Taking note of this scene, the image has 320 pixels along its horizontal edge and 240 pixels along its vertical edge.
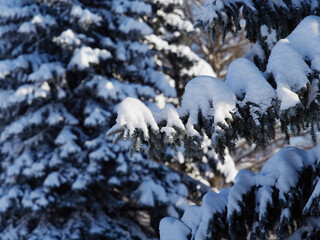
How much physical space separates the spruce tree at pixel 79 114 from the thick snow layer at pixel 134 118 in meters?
6.16

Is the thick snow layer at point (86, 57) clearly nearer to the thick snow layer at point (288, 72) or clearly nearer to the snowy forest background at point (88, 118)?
the snowy forest background at point (88, 118)

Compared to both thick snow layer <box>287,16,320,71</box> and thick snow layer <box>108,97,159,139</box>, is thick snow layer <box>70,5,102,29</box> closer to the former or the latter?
thick snow layer <box>287,16,320,71</box>

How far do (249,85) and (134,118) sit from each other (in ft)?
2.34

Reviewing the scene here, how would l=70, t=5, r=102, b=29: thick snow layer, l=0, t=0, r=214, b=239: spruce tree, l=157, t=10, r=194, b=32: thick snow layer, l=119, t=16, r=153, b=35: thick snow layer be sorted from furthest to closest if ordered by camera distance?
l=157, t=10, r=194, b=32: thick snow layer < l=119, t=16, r=153, b=35: thick snow layer < l=70, t=5, r=102, b=29: thick snow layer < l=0, t=0, r=214, b=239: spruce tree

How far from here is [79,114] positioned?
9453 mm

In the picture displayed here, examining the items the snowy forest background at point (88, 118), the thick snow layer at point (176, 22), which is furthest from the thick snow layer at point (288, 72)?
the thick snow layer at point (176, 22)

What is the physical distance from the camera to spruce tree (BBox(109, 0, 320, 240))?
2.16m

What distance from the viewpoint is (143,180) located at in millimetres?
8633

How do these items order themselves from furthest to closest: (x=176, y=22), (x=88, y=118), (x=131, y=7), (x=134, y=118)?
(x=176, y=22) → (x=131, y=7) → (x=88, y=118) → (x=134, y=118)

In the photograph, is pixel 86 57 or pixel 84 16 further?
pixel 84 16

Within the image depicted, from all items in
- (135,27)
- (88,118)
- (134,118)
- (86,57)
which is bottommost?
(88,118)

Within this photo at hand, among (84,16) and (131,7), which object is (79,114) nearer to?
(84,16)

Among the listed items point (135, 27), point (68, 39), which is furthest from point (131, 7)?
point (68, 39)

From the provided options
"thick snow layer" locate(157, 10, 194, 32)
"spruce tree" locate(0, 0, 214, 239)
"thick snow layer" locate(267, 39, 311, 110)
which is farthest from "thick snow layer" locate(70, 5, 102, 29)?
"thick snow layer" locate(267, 39, 311, 110)
